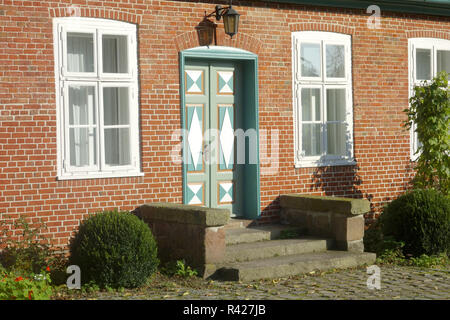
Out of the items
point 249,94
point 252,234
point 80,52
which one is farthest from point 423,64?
point 80,52

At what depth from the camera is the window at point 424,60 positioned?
1224 cm

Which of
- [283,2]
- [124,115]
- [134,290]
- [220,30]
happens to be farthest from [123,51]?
[134,290]

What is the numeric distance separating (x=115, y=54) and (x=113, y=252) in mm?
3120

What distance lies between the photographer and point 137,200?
9469 mm

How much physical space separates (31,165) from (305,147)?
458 centimetres

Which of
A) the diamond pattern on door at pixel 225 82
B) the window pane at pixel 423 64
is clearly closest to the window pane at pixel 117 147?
the diamond pattern on door at pixel 225 82

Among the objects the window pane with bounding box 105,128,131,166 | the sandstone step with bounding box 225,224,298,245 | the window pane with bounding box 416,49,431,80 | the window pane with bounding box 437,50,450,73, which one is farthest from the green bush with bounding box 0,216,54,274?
the window pane with bounding box 437,50,450,73

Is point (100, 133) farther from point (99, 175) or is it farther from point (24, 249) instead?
point (24, 249)

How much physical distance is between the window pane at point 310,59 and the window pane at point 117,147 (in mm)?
3298

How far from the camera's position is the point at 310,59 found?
1112 centimetres

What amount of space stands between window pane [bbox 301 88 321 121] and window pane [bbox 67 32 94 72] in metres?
3.67

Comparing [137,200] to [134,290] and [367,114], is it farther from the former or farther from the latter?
[367,114]

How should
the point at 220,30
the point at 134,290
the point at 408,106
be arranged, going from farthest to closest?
the point at 408,106, the point at 220,30, the point at 134,290

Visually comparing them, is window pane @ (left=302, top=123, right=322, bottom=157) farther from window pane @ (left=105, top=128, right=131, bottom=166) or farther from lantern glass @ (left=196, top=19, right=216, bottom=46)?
window pane @ (left=105, top=128, right=131, bottom=166)
